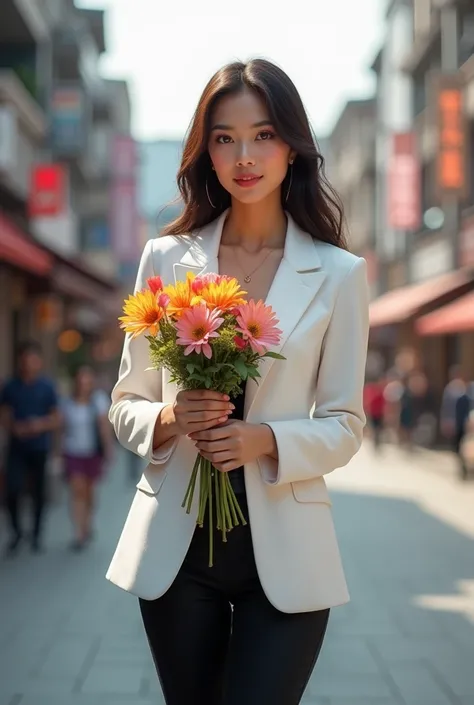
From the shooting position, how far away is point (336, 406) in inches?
95.2

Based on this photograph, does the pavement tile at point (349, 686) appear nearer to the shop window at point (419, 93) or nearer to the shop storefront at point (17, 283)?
the shop storefront at point (17, 283)

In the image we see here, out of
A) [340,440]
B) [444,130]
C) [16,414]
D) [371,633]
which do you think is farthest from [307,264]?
[444,130]

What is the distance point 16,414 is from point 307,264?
7543 millimetres

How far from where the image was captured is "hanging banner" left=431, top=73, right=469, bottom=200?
2047 centimetres

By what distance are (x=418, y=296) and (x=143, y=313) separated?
22.5 m

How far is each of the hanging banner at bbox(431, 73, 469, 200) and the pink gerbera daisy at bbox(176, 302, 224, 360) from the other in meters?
19.1

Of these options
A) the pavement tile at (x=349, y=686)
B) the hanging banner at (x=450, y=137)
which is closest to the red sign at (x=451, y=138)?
the hanging banner at (x=450, y=137)

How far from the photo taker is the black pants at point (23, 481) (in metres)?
9.55

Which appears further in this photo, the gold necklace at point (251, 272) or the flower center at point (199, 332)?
the gold necklace at point (251, 272)

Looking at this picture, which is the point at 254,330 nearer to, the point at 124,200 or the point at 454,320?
the point at 454,320

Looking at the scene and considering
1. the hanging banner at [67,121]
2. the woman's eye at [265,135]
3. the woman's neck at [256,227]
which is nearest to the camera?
the woman's eye at [265,135]

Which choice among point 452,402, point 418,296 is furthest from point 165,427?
point 418,296

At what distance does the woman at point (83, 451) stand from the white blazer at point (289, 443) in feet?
24.4

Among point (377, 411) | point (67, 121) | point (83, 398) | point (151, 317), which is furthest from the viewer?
point (67, 121)
